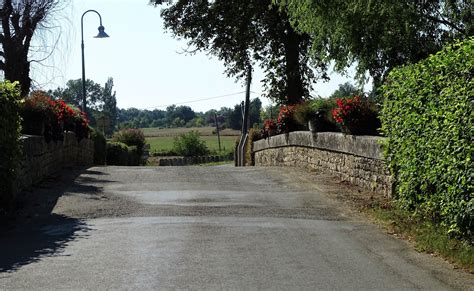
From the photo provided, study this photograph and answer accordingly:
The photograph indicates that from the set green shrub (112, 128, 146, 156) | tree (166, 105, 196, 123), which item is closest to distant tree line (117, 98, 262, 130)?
tree (166, 105, 196, 123)

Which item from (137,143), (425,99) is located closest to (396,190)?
(425,99)

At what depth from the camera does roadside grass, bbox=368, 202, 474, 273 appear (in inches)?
280

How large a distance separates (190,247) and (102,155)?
2177 centimetres

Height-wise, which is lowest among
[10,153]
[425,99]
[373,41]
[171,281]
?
[171,281]

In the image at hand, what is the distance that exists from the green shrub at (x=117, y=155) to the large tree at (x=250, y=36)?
6565 millimetres

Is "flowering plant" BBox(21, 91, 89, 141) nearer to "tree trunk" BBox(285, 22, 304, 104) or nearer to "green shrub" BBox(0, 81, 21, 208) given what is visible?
"green shrub" BBox(0, 81, 21, 208)

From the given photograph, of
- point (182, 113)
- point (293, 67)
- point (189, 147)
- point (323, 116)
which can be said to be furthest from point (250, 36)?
point (182, 113)

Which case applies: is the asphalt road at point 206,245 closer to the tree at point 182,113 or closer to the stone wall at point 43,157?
the stone wall at point 43,157

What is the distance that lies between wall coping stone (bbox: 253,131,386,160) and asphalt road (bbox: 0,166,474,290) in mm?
899

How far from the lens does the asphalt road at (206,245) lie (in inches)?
248

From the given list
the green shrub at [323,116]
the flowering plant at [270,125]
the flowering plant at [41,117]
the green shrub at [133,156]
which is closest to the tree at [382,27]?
the green shrub at [323,116]

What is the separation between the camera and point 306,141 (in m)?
17.5

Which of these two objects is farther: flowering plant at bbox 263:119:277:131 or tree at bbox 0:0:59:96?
flowering plant at bbox 263:119:277:131

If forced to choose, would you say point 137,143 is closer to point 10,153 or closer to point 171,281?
point 10,153
